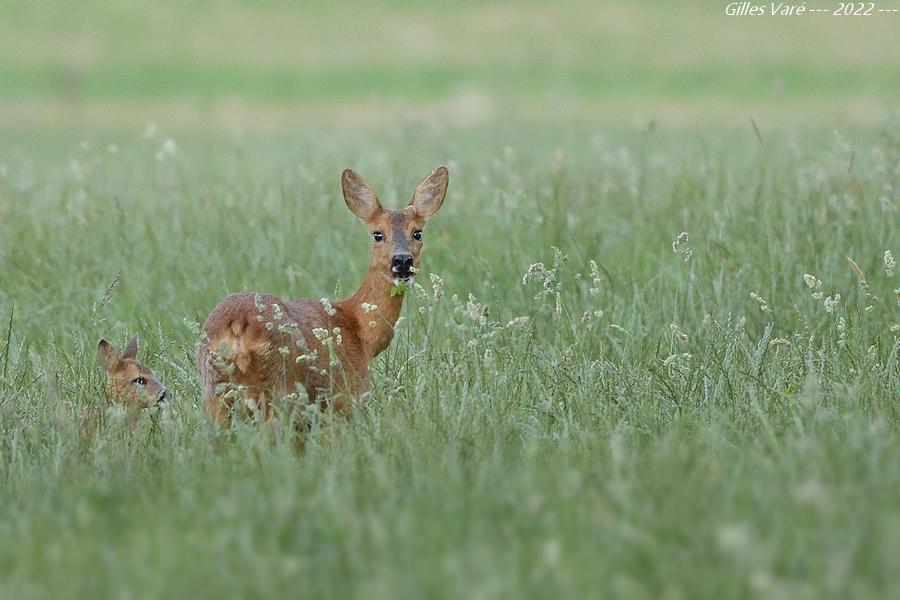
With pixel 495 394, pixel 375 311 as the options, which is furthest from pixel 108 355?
pixel 495 394

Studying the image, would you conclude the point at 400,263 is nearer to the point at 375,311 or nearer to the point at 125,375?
the point at 375,311

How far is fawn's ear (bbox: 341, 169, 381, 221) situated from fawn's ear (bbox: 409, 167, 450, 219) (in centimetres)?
22

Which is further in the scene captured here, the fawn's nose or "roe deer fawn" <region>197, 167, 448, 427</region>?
the fawn's nose

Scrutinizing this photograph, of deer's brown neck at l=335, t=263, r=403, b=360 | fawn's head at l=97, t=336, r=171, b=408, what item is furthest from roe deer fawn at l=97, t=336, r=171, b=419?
deer's brown neck at l=335, t=263, r=403, b=360

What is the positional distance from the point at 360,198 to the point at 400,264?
0.49m

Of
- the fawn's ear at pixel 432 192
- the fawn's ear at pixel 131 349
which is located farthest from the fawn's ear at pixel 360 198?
the fawn's ear at pixel 131 349

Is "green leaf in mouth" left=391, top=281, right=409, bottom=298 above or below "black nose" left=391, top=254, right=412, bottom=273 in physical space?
below

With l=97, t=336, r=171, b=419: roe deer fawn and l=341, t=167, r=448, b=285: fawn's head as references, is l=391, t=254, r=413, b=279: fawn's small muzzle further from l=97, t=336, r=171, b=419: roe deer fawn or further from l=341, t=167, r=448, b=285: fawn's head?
l=97, t=336, r=171, b=419: roe deer fawn

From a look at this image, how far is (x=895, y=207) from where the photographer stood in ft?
26.8

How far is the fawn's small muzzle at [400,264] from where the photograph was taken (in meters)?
6.53

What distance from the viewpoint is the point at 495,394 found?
5.87m

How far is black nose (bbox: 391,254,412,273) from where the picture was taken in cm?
653

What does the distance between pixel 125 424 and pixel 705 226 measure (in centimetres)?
398

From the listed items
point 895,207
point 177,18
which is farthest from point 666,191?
point 177,18
